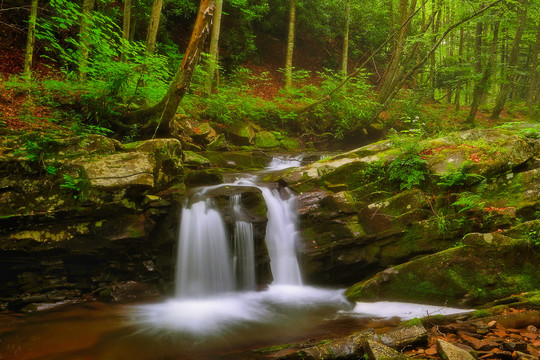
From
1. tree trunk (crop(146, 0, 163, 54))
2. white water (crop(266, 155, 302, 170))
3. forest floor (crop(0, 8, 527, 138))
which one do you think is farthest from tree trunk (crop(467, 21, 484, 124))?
tree trunk (crop(146, 0, 163, 54))

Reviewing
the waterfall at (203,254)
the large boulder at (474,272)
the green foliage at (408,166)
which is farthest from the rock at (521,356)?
the waterfall at (203,254)

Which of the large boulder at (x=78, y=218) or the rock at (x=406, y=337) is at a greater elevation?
the large boulder at (x=78, y=218)

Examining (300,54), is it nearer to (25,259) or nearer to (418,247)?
(418,247)

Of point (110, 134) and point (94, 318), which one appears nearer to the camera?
point (94, 318)

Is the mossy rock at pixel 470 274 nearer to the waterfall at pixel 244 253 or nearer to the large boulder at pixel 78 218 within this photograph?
the waterfall at pixel 244 253

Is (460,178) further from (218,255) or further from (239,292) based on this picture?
(218,255)

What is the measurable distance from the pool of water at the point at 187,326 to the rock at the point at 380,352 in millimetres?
1535

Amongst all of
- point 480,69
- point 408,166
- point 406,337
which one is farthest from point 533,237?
point 480,69

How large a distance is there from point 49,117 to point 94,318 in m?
5.41

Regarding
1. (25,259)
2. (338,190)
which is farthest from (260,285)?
(25,259)

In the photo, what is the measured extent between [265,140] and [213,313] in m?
8.31

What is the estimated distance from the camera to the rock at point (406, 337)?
2.84 meters

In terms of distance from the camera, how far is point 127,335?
14.9 feet

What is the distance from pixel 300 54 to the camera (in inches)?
846
